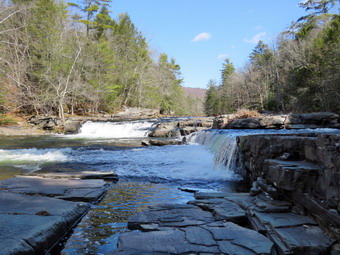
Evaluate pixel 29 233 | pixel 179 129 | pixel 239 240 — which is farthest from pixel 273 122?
pixel 29 233

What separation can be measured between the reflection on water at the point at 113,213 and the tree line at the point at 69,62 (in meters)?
12.8

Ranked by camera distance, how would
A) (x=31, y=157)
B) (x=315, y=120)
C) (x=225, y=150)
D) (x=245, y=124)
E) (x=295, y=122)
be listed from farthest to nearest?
(x=245, y=124)
(x=295, y=122)
(x=315, y=120)
(x=31, y=157)
(x=225, y=150)

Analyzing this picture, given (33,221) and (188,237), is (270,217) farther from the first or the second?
(33,221)

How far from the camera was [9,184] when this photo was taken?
4.73m

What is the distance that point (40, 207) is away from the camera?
3.38m

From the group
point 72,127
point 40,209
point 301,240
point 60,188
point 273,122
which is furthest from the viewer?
point 72,127

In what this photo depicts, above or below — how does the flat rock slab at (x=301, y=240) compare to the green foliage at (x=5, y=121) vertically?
below

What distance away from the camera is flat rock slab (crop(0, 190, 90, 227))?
3199mm

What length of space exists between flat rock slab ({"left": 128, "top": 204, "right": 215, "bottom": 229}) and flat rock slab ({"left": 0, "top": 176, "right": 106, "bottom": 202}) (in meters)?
1.21

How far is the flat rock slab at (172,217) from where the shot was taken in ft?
10.2

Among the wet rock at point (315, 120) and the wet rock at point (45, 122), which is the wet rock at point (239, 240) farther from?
the wet rock at point (45, 122)

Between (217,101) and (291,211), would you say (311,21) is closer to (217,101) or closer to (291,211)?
(217,101)

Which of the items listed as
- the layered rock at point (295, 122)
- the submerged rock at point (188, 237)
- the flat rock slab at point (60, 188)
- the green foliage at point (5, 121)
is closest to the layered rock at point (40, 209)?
the flat rock slab at point (60, 188)

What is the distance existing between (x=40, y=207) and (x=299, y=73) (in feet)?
74.3
